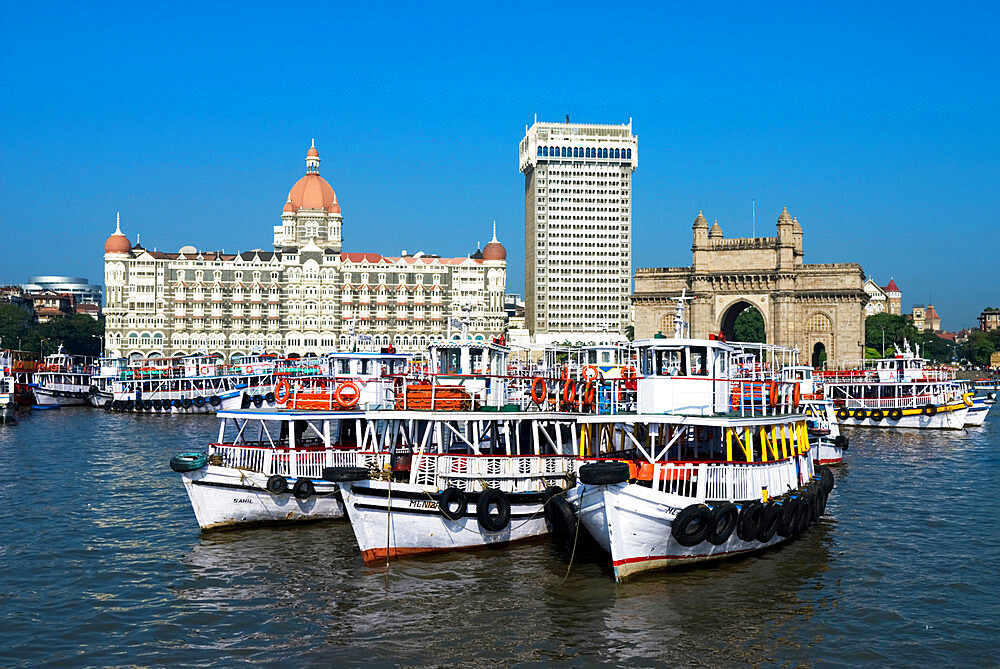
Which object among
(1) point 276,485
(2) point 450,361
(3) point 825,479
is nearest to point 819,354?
(3) point 825,479

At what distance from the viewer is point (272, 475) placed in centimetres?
2881

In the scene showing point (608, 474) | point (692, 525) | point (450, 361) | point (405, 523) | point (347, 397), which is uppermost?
point (450, 361)

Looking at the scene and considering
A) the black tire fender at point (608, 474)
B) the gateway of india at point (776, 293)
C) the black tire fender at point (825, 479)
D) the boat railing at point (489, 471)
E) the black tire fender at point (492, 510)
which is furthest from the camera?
the gateway of india at point (776, 293)

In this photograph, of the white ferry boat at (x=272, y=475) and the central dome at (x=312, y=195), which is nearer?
the white ferry boat at (x=272, y=475)

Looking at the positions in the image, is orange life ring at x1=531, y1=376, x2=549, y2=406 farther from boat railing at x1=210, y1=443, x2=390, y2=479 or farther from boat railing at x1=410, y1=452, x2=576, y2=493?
boat railing at x1=210, y1=443, x2=390, y2=479

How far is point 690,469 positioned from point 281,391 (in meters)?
15.4

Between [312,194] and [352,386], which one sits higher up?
[312,194]

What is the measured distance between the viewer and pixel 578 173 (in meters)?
193

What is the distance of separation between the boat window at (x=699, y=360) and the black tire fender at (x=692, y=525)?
4.44 meters

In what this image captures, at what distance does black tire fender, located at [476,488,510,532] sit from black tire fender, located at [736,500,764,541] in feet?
19.7

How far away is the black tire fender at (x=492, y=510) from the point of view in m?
25.3

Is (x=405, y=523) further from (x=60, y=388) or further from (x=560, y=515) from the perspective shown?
(x=60, y=388)

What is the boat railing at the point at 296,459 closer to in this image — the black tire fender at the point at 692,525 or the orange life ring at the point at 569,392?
the orange life ring at the point at 569,392

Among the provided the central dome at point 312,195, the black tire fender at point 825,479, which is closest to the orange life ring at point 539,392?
the black tire fender at point 825,479
